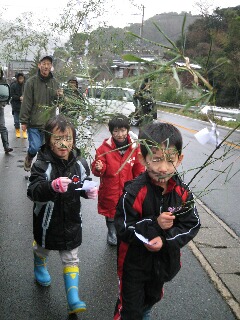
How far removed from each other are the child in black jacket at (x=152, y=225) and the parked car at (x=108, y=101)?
0.17 metres

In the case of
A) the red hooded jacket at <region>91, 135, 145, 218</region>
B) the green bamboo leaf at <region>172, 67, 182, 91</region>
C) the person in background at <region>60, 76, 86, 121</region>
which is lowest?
the red hooded jacket at <region>91, 135, 145, 218</region>

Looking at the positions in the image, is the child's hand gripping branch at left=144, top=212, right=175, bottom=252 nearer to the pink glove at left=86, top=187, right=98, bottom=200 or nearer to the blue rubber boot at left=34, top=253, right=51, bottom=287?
the pink glove at left=86, top=187, right=98, bottom=200

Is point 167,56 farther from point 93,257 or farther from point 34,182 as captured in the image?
point 93,257

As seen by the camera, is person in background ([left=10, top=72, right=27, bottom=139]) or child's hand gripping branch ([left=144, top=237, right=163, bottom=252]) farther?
person in background ([left=10, top=72, right=27, bottom=139])

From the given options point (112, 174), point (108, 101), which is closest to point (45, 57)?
point (112, 174)

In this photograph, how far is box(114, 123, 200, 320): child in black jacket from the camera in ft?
6.92

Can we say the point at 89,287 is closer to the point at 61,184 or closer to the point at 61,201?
the point at 61,201

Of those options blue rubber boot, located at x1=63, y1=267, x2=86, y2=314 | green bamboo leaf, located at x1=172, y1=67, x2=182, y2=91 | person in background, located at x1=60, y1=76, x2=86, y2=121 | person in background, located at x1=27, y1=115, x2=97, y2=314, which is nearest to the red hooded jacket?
person in background, located at x1=27, y1=115, x2=97, y2=314

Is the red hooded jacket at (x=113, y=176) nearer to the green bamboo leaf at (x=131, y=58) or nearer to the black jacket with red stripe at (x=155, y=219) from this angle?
the black jacket with red stripe at (x=155, y=219)

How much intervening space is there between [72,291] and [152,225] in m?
1.04

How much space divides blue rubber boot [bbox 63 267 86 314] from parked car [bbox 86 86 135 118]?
1.31 meters

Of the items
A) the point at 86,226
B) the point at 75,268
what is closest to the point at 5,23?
the point at 86,226

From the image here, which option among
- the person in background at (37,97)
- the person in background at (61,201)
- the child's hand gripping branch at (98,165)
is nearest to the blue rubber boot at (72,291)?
the person in background at (61,201)

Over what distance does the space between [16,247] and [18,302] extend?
1036 mm
